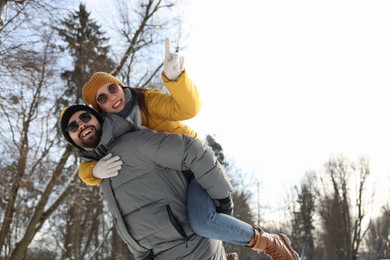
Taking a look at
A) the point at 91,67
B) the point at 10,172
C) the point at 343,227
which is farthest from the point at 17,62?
the point at 343,227

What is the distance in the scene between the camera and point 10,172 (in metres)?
8.83

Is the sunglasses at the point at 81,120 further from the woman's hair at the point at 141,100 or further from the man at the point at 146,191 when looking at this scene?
the woman's hair at the point at 141,100

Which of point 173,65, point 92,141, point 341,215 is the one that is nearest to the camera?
point 173,65

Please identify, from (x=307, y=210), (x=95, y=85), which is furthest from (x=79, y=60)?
(x=307, y=210)

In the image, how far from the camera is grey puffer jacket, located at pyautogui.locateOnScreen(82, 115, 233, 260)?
2.42m

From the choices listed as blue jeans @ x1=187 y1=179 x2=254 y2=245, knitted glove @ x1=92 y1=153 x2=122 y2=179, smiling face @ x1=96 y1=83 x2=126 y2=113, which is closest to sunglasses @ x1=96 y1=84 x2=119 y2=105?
smiling face @ x1=96 y1=83 x2=126 y2=113

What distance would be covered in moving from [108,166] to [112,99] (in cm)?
51

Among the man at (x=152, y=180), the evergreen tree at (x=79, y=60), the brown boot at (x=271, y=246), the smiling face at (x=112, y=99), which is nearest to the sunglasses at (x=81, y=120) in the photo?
the man at (x=152, y=180)

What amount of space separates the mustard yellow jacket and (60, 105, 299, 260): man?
6.8 inches

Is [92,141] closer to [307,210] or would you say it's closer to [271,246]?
[271,246]

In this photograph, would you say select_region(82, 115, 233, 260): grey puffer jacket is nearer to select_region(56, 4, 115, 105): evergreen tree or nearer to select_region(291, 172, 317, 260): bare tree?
select_region(56, 4, 115, 105): evergreen tree

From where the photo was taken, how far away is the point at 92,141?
2.60m

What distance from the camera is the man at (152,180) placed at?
2428 mm

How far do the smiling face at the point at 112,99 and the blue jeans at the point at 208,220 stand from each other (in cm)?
79
